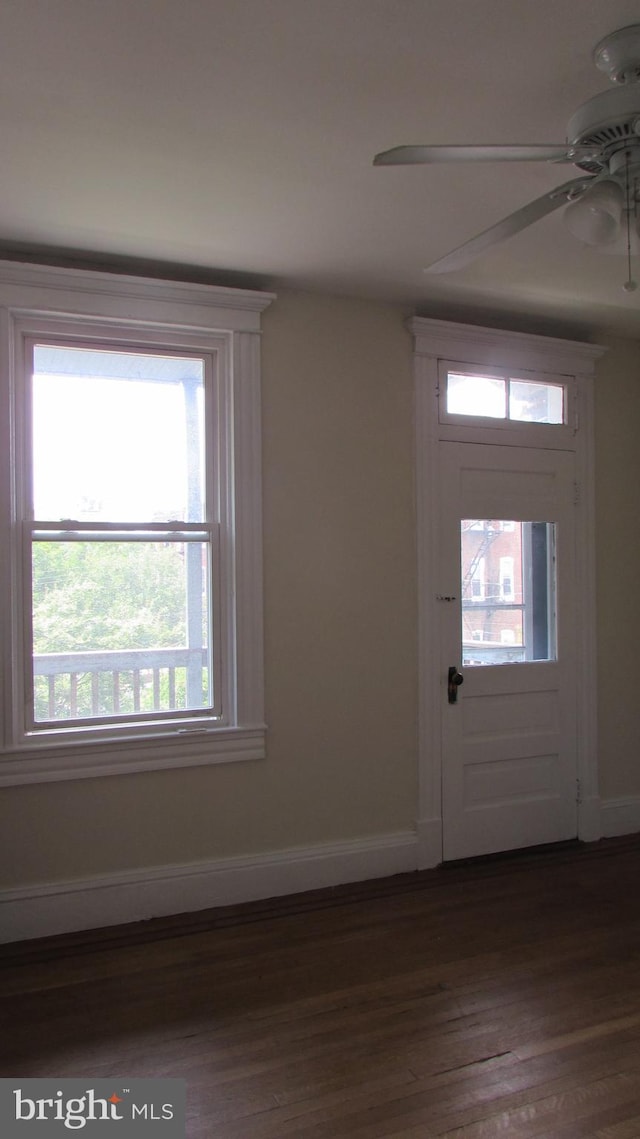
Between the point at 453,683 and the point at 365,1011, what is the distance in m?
1.68

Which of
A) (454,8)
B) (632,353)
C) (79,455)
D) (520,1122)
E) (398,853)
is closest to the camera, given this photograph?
(454,8)

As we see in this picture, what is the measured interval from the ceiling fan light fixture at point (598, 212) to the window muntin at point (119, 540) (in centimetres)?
188

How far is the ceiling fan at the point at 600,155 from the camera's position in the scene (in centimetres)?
182

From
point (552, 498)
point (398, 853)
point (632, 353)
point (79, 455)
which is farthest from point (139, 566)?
point (632, 353)

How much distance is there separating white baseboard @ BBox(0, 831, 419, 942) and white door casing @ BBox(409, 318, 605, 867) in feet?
0.90

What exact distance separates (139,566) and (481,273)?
1.98 meters

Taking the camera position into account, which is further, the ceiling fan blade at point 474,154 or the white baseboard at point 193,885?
the white baseboard at point 193,885

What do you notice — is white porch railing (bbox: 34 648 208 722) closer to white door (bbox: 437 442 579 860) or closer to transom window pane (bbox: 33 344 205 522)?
transom window pane (bbox: 33 344 205 522)

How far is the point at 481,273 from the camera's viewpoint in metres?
3.37

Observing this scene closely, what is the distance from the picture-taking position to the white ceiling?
1.81 m

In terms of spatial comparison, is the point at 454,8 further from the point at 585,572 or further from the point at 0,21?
the point at 585,572

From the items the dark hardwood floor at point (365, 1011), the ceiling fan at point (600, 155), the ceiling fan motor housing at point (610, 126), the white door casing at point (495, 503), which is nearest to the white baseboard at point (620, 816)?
the white door casing at point (495, 503)

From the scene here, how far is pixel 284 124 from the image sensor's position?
221 cm

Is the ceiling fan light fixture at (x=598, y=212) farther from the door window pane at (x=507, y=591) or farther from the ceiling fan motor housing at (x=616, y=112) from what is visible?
the door window pane at (x=507, y=591)
